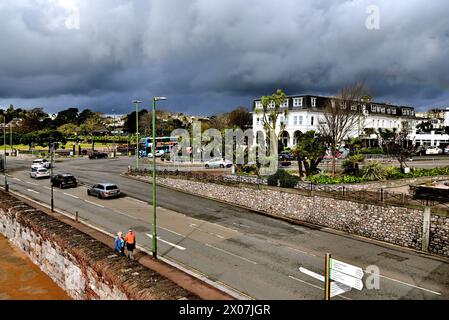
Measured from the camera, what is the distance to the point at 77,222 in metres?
25.6

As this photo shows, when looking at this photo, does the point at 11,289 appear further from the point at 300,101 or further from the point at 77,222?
the point at 300,101

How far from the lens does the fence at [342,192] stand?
75.8 feet

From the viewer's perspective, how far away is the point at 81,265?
43.7 ft

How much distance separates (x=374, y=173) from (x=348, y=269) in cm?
2475

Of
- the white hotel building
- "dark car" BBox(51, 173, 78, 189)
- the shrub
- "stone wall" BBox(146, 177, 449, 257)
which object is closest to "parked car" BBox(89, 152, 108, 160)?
the white hotel building

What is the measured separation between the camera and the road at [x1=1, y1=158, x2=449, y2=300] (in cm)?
1642

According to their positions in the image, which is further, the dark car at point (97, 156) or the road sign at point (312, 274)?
the dark car at point (97, 156)

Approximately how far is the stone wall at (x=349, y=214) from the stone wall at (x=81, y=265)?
17.1 m

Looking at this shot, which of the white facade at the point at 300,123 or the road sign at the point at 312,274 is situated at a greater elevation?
the white facade at the point at 300,123

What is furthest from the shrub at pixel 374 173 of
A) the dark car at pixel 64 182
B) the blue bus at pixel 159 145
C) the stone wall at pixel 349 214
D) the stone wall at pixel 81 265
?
the blue bus at pixel 159 145

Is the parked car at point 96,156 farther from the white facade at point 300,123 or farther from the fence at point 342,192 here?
the fence at point 342,192
